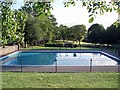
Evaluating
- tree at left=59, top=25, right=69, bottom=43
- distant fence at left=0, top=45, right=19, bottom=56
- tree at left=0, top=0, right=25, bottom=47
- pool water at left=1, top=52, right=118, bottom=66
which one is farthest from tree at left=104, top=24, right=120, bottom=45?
tree at left=0, top=0, right=25, bottom=47

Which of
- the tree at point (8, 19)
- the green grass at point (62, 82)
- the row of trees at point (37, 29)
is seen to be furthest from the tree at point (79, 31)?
the tree at point (8, 19)

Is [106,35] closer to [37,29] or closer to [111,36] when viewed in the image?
[111,36]

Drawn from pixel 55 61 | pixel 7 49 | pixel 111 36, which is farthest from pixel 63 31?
pixel 55 61

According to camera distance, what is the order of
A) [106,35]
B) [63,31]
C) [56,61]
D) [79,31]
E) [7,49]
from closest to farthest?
[56,61]
[7,49]
[106,35]
[79,31]
[63,31]

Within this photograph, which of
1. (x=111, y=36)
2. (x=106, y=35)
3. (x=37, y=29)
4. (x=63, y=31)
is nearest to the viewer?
(x=37, y=29)

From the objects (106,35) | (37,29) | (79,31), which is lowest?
(106,35)

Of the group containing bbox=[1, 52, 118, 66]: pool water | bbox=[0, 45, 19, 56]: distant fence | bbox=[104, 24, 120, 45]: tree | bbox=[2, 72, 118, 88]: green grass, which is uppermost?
bbox=[104, 24, 120, 45]: tree

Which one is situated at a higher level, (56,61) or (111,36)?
(111,36)

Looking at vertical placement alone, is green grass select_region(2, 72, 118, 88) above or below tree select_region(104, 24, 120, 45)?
below

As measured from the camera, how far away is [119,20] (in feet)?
8.30

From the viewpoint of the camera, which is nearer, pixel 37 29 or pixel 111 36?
pixel 37 29

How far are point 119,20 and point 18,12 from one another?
4.70 ft

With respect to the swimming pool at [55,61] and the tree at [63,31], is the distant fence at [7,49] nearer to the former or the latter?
the swimming pool at [55,61]

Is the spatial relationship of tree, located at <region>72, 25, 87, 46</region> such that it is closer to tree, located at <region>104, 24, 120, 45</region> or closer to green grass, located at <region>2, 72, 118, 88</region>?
tree, located at <region>104, 24, 120, 45</region>
